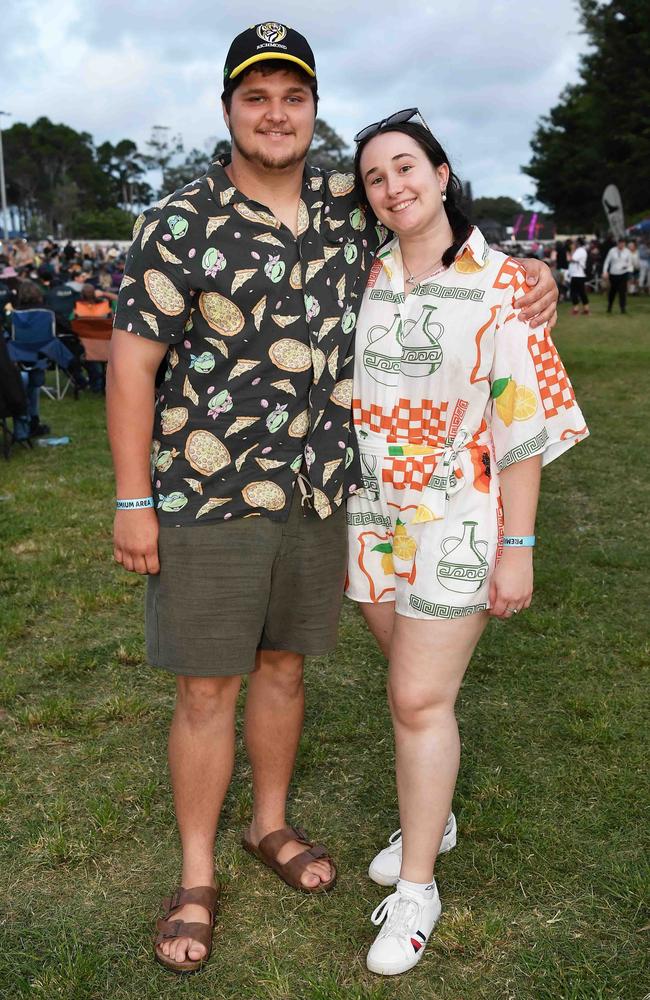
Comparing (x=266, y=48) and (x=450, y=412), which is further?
(x=450, y=412)

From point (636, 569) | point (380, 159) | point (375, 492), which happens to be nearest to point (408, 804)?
point (375, 492)

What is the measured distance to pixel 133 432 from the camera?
234 cm

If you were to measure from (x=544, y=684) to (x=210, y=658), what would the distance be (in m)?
2.04

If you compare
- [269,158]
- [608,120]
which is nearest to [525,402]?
[269,158]

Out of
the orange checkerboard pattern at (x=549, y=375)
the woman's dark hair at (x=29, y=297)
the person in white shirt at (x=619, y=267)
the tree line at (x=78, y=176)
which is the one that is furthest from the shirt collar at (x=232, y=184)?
the tree line at (x=78, y=176)

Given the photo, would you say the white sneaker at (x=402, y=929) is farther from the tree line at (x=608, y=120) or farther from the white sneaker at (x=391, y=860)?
the tree line at (x=608, y=120)

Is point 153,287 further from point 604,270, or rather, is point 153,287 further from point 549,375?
point 604,270

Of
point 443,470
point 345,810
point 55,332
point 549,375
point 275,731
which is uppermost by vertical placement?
point 549,375

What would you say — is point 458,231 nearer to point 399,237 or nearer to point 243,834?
point 399,237

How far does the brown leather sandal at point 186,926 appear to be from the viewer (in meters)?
2.47

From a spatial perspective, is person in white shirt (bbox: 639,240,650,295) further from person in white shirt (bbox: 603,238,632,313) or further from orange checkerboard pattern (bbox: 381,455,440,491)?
orange checkerboard pattern (bbox: 381,455,440,491)

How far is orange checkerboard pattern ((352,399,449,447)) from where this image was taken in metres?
2.37

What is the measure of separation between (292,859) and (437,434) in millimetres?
1365

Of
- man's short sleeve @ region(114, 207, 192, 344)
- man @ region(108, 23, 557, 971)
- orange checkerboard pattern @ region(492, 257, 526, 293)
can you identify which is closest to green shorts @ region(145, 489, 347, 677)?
man @ region(108, 23, 557, 971)
